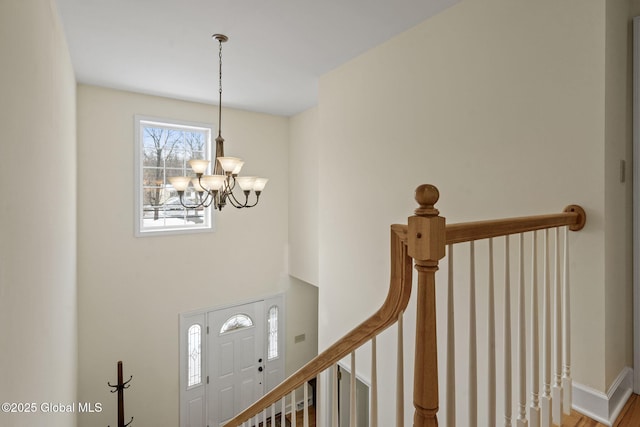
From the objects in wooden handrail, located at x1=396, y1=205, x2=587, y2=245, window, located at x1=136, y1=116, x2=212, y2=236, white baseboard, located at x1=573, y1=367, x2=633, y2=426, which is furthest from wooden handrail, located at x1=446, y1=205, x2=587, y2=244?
window, located at x1=136, y1=116, x2=212, y2=236

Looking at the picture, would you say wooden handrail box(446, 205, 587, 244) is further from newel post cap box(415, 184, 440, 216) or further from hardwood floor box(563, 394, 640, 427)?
hardwood floor box(563, 394, 640, 427)

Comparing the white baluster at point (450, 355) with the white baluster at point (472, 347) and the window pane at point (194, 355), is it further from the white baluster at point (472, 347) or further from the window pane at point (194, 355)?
the window pane at point (194, 355)

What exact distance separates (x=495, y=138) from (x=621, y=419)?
1521 millimetres

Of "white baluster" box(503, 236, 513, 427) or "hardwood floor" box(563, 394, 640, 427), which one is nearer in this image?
"white baluster" box(503, 236, 513, 427)

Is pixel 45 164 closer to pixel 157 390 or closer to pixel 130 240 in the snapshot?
pixel 130 240

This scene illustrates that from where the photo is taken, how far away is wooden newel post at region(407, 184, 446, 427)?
2.93 ft

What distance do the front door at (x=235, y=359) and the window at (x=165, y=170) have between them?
4.50 feet

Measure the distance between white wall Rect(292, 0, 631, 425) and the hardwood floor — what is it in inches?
6.3

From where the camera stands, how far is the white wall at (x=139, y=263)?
13.1 ft

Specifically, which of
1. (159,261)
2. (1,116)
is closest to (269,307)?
(159,261)

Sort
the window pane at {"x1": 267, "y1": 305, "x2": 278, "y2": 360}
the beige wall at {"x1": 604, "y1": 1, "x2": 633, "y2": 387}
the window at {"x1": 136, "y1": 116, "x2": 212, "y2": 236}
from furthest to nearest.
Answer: the window pane at {"x1": 267, "y1": 305, "x2": 278, "y2": 360} < the window at {"x1": 136, "y1": 116, "x2": 212, "y2": 236} < the beige wall at {"x1": 604, "y1": 1, "x2": 633, "y2": 387}

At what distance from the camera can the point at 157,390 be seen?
4426mm

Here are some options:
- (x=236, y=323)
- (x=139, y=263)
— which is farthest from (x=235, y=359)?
(x=139, y=263)

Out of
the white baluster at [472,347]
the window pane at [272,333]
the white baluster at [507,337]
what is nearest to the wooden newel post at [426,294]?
the white baluster at [472,347]
